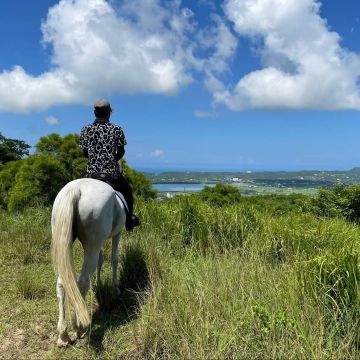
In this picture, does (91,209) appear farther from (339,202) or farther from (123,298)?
(339,202)

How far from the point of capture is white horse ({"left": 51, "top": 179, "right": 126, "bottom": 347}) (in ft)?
13.1

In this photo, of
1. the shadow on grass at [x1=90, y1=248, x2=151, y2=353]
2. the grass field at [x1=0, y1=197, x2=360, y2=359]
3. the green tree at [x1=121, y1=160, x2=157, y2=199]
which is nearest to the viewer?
the grass field at [x1=0, y1=197, x2=360, y2=359]

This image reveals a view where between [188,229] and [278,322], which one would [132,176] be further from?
[278,322]

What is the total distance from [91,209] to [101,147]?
113 cm

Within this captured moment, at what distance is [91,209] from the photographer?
14.0 feet

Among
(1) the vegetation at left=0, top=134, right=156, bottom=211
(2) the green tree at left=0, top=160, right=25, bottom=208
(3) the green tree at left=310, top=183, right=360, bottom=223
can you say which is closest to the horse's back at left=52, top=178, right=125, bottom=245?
(1) the vegetation at left=0, top=134, right=156, bottom=211

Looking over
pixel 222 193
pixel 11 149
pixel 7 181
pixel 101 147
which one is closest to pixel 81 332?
pixel 101 147

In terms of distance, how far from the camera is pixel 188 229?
7.80 m

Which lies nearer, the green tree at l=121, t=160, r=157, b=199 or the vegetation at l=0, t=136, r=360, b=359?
the vegetation at l=0, t=136, r=360, b=359

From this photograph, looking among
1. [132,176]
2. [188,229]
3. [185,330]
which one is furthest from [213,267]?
[132,176]

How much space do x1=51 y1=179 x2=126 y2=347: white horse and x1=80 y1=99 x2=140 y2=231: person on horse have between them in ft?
1.90

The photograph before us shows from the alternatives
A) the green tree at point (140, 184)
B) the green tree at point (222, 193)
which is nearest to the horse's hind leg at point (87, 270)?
the green tree at point (140, 184)

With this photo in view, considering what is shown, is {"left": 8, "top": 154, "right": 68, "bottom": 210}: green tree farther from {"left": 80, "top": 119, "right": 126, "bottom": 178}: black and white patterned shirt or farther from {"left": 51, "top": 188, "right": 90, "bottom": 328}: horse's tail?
{"left": 51, "top": 188, "right": 90, "bottom": 328}: horse's tail

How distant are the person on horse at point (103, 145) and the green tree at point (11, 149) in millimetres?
18860
